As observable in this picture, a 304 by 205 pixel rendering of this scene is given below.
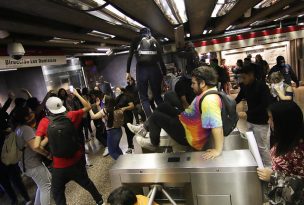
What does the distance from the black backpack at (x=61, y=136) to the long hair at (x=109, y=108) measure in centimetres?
113

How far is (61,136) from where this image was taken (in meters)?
2.54

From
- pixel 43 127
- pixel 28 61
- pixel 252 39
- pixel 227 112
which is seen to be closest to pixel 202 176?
pixel 227 112

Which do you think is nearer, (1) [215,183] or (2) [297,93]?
(1) [215,183]

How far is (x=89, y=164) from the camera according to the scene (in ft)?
15.4

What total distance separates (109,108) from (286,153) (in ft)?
8.81

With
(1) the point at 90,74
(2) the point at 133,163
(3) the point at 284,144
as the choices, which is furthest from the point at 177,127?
(1) the point at 90,74

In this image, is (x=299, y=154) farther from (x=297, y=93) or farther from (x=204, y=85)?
(x=297, y=93)

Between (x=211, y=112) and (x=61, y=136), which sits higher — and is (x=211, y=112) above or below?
above

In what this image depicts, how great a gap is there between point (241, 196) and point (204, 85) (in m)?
0.85

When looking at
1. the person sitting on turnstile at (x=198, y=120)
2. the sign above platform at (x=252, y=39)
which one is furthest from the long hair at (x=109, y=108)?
the sign above platform at (x=252, y=39)

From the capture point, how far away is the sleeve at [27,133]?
292 cm

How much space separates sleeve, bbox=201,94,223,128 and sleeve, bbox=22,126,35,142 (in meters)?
2.02

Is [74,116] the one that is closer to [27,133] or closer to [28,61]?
[27,133]

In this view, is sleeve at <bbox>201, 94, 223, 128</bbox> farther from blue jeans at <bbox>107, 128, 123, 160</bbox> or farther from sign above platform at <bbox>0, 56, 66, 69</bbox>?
sign above platform at <bbox>0, 56, 66, 69</bbox>
